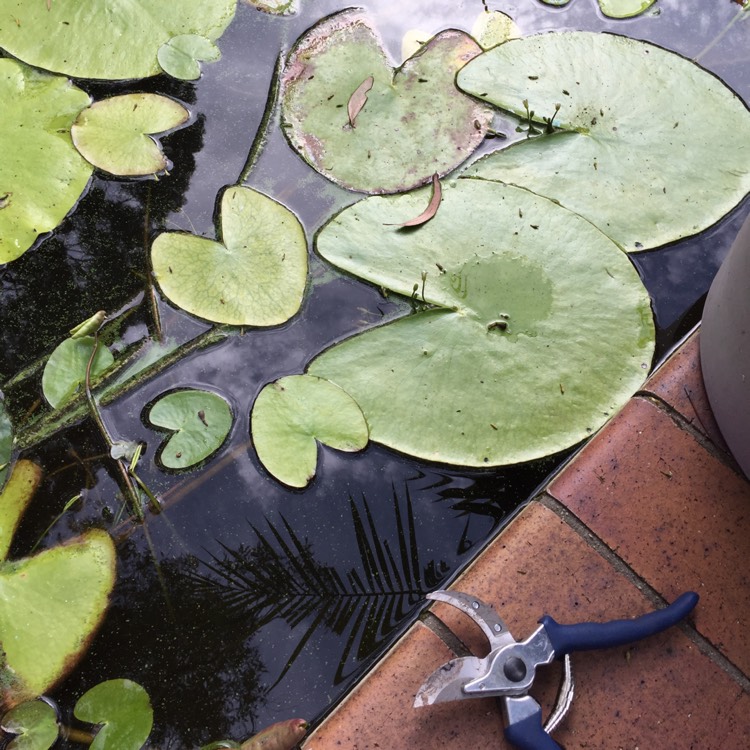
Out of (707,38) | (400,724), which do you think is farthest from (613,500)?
(707,38)

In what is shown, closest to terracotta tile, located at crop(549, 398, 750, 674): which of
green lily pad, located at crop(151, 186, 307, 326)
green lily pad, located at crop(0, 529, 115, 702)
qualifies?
green lily pad, located at crop(151, 186, 307, 326)

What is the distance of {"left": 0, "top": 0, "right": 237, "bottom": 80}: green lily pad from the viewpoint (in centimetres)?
151

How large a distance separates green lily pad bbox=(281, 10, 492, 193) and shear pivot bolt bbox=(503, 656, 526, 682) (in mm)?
901

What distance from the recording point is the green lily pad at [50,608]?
103cm

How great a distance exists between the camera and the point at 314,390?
3.88 ft

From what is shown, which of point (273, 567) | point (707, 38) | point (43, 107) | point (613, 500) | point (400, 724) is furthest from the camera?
point (707, 38)

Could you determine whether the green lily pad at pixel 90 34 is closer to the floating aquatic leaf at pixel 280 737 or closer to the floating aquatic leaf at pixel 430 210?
the floating aquatic leaf at pixel 430 210

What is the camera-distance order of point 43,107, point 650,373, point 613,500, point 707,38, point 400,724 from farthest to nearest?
point 707,38 → point 43,107 → point 650,373 → point 613,500 → point 400,724

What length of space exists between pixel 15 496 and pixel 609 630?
3.11 ft

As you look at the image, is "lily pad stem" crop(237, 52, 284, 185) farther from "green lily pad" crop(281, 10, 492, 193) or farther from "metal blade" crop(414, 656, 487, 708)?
"metal blade" crop(414, 656, 487, 708)

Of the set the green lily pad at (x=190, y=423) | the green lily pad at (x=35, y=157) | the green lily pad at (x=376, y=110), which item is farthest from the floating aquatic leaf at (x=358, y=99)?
the green lily pad at (x=190, y=423)

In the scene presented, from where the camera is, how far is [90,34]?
4.99ft

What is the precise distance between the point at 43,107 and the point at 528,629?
1.40 m

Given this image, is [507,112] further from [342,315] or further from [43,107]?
[43,107]
